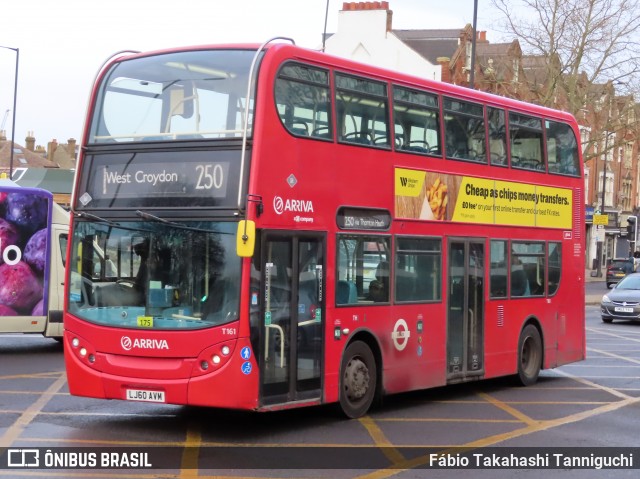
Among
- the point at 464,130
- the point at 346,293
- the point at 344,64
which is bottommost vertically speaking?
the point at 346,293

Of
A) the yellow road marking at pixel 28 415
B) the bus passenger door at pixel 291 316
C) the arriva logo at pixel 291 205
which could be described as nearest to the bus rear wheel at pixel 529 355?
the bus passenger door at pixel 291 316

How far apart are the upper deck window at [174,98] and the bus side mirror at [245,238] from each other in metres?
1.02

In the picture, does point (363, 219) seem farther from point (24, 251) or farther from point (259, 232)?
point (24, 251)

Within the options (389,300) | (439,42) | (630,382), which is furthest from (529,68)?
(389,300)

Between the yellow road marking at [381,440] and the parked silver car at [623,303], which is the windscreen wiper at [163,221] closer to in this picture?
the yellow road marking at [381,440]

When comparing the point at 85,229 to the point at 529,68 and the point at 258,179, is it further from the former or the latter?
the point at 529,68

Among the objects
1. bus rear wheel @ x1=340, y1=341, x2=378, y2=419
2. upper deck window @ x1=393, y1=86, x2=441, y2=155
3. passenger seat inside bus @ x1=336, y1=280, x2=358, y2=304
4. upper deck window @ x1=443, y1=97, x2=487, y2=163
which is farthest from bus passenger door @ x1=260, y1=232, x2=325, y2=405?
upper deck window @ x1=443, y1=97, x2=487, y2=163

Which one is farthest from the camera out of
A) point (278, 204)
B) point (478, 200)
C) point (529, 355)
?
point (529, 355)

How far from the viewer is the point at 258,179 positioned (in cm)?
1161

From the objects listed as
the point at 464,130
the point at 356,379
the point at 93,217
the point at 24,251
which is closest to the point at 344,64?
the point at 464,130

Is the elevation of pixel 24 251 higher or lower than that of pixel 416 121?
lower

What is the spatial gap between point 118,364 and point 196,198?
1853 millimetres

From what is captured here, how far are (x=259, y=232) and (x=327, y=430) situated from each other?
231cm

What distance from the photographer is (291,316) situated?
40.0ft
